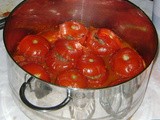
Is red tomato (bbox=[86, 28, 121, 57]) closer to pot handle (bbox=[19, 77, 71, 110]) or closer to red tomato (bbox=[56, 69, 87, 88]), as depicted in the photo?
red tomato (bbox=[56, 69, 87, 88])

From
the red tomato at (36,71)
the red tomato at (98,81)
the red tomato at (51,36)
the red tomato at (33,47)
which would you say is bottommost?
the red tomato at (98,81)

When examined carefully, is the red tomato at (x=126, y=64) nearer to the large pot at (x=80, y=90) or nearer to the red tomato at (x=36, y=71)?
the large pot at (x=80, y=90)

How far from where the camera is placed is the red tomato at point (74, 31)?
2.39 ft

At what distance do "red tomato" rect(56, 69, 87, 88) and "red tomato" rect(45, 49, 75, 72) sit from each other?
0.04m

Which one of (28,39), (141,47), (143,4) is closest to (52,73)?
(28,39)

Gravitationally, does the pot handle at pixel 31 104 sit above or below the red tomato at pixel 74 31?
above

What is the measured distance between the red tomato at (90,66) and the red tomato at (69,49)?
0.7 inches

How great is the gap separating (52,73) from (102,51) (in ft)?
0.40

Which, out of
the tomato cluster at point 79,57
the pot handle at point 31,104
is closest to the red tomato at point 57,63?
the tomato cluster at point 79,57

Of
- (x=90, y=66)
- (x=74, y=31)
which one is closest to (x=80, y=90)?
(x=90, y=66)

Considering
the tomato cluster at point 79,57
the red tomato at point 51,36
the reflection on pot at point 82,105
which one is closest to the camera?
the reflection on pot at point 82,105

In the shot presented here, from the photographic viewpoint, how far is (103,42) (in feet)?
2.35

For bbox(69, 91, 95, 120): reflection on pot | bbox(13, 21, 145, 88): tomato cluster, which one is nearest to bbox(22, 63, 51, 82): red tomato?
bbox(13, 21, 145, 88): tomato cluster

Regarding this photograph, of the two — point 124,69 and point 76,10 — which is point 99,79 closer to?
point 124,69
